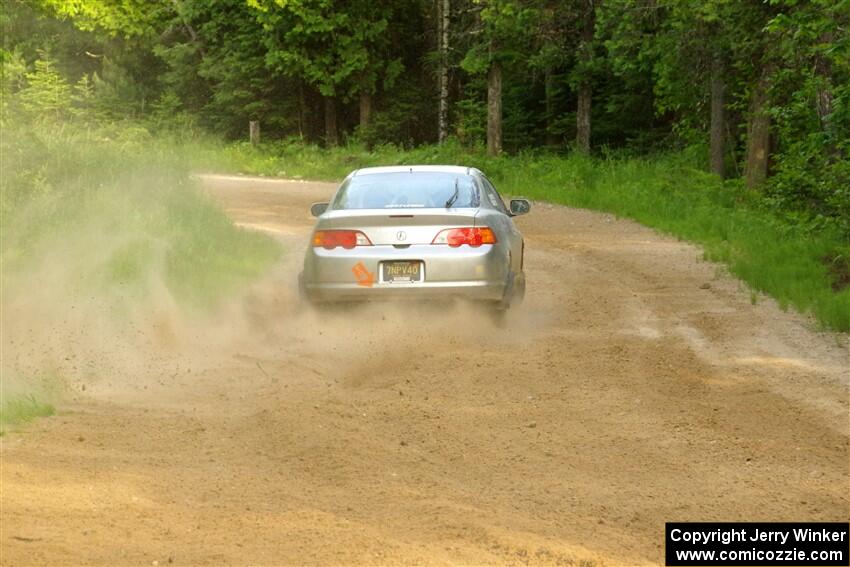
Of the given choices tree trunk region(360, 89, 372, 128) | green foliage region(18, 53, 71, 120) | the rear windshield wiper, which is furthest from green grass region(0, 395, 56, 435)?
tree trunk region(360, 89, 372, 128)

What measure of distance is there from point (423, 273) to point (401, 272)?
21 cm

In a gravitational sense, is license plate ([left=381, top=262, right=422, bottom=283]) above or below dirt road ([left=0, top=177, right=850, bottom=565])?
above

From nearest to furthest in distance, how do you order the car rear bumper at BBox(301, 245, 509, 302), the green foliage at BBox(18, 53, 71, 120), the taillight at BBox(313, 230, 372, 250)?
the car rear bumper at BBox(301, 245, 509, 302), the taillight at BBox(313, 230, 372, 250), the green foliage at BBox(18, 53, 71, 120)

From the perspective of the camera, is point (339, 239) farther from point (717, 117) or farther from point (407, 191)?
point (717, 117)

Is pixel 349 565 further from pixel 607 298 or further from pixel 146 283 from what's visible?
pixel 607 298

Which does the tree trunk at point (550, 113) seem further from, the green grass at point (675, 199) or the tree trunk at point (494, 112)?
the green grass at point (675, 199)

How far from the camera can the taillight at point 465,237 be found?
12.4 m

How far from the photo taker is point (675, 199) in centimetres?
2703

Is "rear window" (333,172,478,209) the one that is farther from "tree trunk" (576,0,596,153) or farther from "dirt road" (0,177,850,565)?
"tree trunk" (576,0,596,153)

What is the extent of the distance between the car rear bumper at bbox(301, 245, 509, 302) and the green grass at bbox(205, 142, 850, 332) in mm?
3470

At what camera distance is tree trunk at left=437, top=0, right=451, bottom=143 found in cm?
4384

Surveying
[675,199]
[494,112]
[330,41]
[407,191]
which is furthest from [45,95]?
[407,191]

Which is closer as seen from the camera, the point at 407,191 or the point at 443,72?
the point at 407,191

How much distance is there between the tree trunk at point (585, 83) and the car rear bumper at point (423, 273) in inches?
1042
